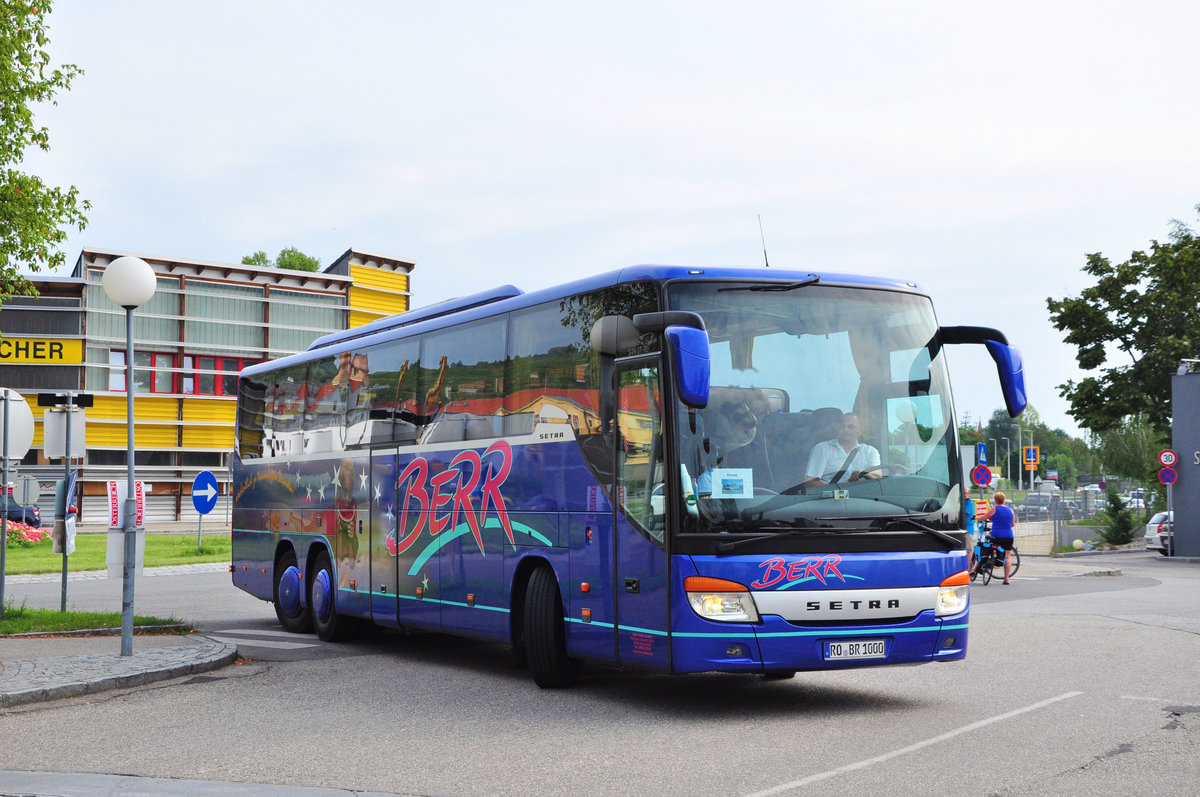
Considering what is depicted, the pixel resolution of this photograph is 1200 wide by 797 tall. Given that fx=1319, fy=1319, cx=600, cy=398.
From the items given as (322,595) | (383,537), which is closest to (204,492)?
(322,595)

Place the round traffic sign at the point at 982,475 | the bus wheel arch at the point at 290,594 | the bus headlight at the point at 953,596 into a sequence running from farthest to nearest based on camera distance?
the round traffic sign at the point at 982,475 < the bus wheel arch at the point at 290,594 < the bus headlight at the point at 953,596

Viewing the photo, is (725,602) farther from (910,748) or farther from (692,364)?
(692,364)

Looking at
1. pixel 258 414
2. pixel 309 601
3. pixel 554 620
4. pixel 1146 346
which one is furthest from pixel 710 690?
pixel 1146 346

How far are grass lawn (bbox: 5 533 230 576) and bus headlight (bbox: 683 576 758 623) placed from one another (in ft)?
70.2

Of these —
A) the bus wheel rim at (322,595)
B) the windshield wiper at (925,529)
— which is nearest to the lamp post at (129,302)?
the bus wheel rim at (322,595)

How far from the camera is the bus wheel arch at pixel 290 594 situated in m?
16.5

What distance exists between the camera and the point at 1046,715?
9359mm

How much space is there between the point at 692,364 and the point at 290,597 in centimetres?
971

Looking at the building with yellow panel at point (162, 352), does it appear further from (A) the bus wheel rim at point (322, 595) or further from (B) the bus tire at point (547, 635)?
(B) the bus tire at point (547, 635)

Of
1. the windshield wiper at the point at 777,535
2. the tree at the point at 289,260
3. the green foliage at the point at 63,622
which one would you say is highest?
the tree at the point at 289,260

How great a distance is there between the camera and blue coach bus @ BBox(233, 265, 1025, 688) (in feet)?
30.5

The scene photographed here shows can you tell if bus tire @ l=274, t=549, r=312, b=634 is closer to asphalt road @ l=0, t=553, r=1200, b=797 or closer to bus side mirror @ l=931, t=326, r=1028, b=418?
asphalt road @ l=0, t=553, r=1200, b=797

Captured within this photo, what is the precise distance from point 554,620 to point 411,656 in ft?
12.4

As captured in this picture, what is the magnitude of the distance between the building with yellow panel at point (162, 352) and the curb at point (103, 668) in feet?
125
